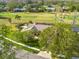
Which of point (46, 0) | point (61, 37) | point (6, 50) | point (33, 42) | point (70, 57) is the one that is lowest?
point (46, 0)

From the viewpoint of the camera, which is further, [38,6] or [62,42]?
[38,6]

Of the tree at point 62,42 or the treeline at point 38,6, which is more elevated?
the tree at point 62,42

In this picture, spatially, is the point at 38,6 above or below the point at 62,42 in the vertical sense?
below

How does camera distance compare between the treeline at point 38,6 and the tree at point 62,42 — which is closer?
the tree at point 62,42

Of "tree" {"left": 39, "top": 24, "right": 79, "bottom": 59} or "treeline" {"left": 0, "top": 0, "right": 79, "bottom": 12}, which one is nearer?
"tree" {"left": 39, "top": 24, "right": 79, "bottom": 59}

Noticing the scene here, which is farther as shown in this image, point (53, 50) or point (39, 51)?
Result: point (39, 51)

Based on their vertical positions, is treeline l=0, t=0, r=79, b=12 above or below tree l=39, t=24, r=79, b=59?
below

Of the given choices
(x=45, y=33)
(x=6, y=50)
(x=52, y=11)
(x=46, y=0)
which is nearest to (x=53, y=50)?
(x=45, y=33)

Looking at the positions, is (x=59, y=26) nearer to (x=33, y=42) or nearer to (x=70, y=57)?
(x=70, y=57)
